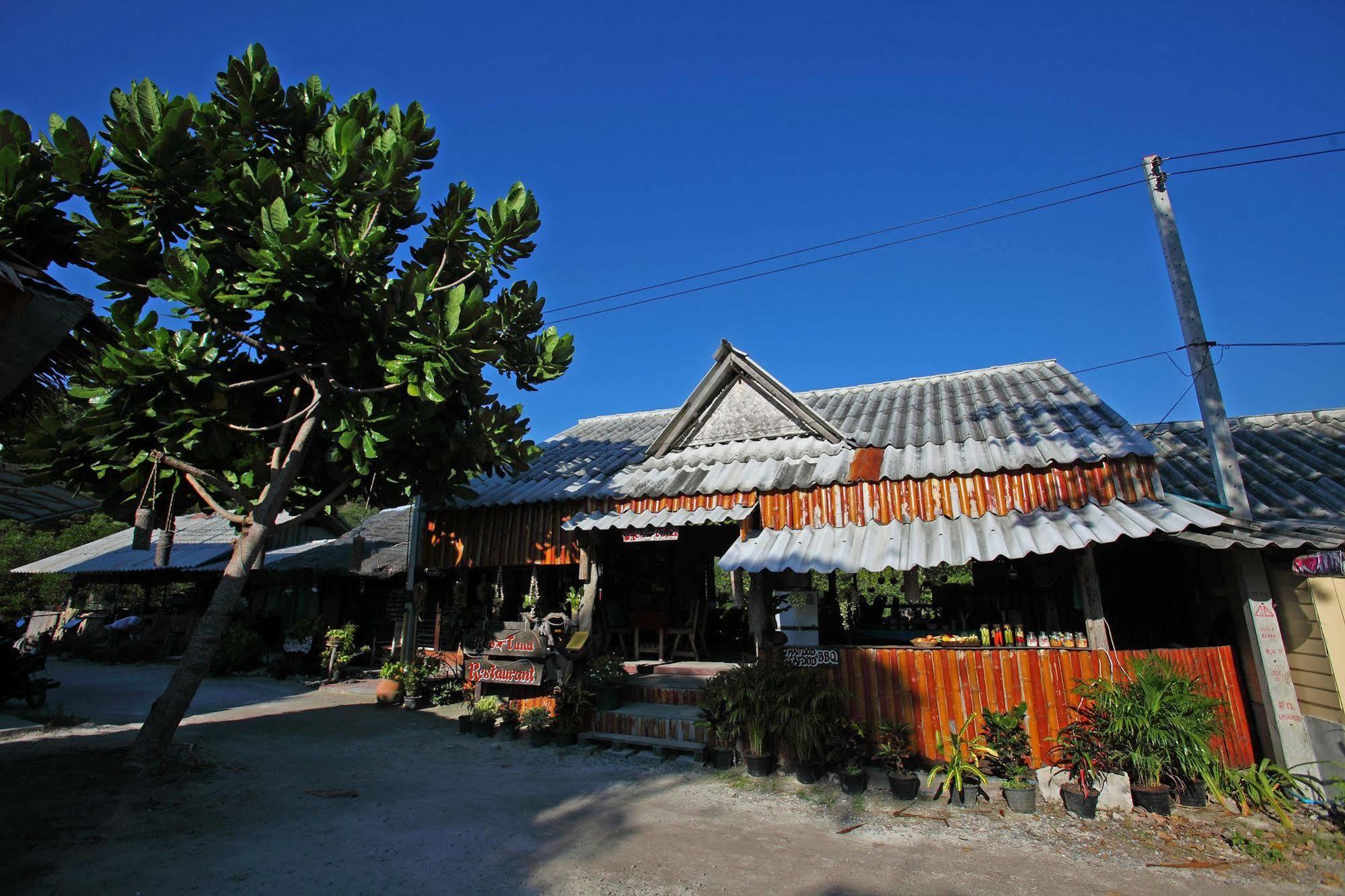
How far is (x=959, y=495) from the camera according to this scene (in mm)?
9047

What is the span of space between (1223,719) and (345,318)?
36.7 feet

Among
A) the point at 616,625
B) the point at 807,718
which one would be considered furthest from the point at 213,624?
the point at 807,718

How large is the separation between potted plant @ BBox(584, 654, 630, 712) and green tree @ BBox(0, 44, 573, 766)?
3956 millimetres

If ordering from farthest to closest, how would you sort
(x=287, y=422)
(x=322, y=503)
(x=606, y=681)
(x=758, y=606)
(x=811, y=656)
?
(x=606, y=681)
(x=758, y=606)
(x=322, y=503)
(x=811, y=656)
(x=287, y=422)

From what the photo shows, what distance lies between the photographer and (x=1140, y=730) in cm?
664

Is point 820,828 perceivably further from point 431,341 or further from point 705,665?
point 431,341

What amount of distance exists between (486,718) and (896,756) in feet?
20.6

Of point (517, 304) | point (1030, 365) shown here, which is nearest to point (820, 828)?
point (517, 304)

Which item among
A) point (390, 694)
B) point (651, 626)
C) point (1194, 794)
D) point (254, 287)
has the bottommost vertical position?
point (1194, 794)

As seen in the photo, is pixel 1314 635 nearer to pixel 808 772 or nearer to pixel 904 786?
pixel 904 786

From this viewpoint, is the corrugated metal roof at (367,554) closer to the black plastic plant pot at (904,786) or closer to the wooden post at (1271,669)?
the black plastic plant pot at (904,786)

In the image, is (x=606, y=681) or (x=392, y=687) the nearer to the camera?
(x=606, y=681)

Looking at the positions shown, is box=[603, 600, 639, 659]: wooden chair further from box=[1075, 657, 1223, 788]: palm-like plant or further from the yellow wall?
the yellow wall

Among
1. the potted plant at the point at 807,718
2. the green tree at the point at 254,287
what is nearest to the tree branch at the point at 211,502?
the green tree at the point at 254,287
